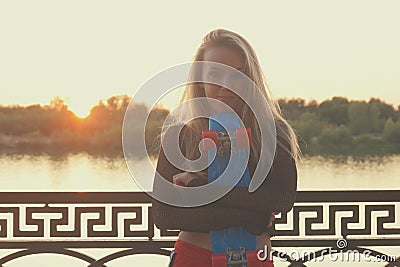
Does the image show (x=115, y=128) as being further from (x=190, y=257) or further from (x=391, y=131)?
(x=190, y=257)

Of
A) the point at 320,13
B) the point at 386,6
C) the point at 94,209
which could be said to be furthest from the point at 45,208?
the point at 386,6

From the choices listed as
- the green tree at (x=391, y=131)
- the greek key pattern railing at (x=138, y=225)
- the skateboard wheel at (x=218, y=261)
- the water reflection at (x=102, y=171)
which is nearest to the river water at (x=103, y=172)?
the water reflection at (x=102, y=171)

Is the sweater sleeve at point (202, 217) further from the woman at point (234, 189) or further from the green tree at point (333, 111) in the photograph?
the green tree at point (333, 111)

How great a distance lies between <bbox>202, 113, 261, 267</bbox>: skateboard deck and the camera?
1.59 metres

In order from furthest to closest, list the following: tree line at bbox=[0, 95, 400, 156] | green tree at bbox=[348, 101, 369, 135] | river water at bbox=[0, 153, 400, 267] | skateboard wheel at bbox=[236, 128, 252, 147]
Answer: green tree at bbox=[348, 101, 369, 135]
tree line at bbox=[0, 95, 400, 156]
river water at bbox=[0, 153, 400, 267]
skateboard wheel at bbox=[236, 128, 252, 147]

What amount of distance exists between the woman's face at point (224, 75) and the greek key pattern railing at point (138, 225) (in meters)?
1.01

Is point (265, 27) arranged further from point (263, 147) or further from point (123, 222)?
point (263, 147)

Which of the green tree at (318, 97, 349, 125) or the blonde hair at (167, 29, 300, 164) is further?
the green tree at (318, 97, 349, 125)

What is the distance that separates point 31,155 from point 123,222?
0.82 m

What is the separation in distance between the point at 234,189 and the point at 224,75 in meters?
0.24

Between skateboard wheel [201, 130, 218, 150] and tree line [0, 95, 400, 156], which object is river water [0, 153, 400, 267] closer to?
tree line [0, 95, 400, 156]

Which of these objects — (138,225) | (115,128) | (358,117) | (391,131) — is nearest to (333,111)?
(358,117)

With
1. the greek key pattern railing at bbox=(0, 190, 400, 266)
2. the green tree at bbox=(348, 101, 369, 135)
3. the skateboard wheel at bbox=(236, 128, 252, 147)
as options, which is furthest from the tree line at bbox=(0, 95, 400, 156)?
the skateboard wheel at bbox=(236, 128, 252, 147)

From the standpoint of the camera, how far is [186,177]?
1.61 metres
